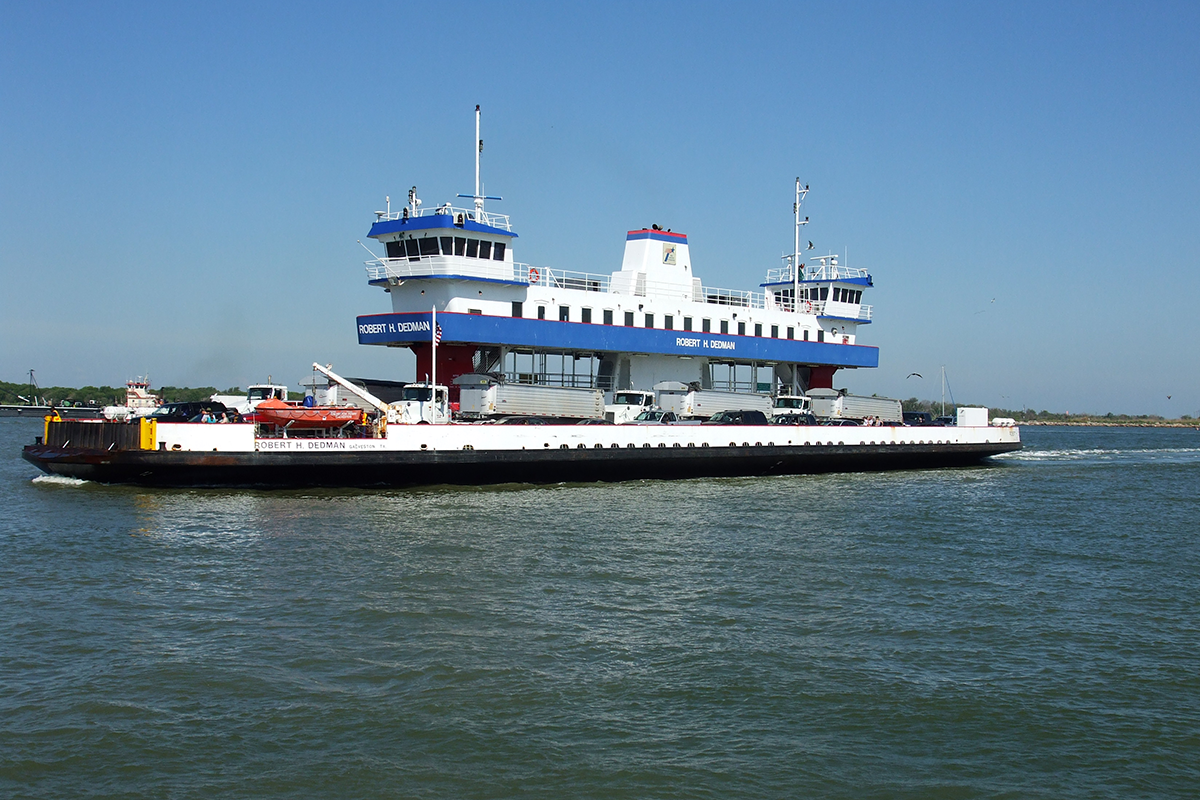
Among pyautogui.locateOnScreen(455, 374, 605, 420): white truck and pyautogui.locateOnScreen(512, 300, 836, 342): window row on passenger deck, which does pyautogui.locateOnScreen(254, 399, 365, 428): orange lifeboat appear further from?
pyautogui.locateOnScreen(512, 300, 836, 342): window row on passenger deck

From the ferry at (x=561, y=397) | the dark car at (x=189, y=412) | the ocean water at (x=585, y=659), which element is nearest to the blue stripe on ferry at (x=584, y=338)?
the ferry at (x=561, y=397)

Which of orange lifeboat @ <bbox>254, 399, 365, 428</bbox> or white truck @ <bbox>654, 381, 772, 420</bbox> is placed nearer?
orange lifeboat @ <bbox>254, 399, 365, 428</bbox>

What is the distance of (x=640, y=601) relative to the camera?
1491 centimetres

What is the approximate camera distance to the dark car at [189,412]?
92.7 ft

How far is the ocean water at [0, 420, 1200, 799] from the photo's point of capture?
8.80 m

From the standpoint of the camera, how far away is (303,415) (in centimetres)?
2834

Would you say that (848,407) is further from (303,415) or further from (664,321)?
(303,415)

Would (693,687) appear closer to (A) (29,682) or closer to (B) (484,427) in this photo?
(A) (29,682)

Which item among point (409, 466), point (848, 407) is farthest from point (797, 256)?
point (409, 466)

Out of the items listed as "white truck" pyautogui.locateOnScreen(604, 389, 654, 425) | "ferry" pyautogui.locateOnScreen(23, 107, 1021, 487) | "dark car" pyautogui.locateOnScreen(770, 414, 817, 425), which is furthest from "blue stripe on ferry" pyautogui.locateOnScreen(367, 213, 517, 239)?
"dark car" pyautogui.locateOnScreen(770, 414, 817, 425)

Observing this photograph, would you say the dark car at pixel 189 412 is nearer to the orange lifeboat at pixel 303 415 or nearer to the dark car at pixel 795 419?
the orange lifeboat at pixel 303 415

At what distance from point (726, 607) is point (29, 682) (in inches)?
368

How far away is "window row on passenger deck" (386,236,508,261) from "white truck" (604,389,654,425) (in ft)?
24.1

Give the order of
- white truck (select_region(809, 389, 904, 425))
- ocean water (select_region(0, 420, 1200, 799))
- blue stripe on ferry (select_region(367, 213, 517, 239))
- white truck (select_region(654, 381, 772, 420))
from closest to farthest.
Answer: ocean water (select_region(0, 420, 1200, 799)), blue stripe on ferry (select_region(367, 213, 517, 239)), white truck (select_region(654, 381, 772, 420)), white truck (select_region(809, 389, 904, 425))
